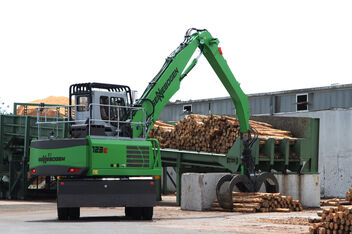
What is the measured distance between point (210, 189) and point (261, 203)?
192 centimetres

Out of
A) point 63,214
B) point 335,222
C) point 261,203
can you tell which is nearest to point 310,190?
point 261,203

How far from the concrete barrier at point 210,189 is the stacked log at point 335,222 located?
789 cm


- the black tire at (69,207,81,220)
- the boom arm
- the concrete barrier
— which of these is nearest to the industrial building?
the concrete barrier

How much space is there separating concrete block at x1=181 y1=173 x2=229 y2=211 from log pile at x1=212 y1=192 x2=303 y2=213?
1.39 ft

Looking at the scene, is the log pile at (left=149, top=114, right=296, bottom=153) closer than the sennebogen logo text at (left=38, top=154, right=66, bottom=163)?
No

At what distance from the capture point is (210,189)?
21859mm

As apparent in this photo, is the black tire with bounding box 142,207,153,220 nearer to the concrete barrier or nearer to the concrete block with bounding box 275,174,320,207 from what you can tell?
the concrete barrier

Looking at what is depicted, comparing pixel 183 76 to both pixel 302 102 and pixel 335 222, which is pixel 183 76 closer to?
pixel 335 222

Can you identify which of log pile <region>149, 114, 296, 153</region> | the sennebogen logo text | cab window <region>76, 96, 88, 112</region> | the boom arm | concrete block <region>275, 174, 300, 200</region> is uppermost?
the boom arm

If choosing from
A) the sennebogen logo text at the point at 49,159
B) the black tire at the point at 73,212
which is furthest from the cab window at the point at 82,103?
the black tire at the point at 73,212

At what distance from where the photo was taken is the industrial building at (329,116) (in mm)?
29484

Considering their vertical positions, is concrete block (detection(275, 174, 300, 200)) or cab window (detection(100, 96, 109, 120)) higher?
cab window (detection(100, 96, 109, 120))

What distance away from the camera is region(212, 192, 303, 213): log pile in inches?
813

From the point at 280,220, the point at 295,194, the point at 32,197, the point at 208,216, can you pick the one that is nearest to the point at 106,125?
the point at 208,216
